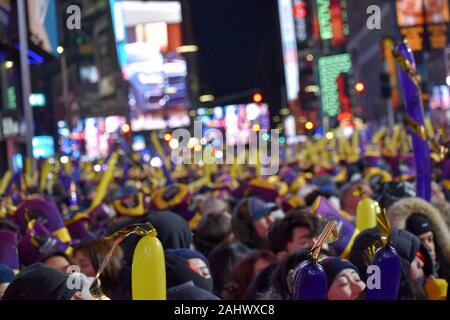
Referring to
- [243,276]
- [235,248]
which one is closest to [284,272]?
[243,276]

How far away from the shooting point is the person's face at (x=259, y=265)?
Answer: 5973 mm

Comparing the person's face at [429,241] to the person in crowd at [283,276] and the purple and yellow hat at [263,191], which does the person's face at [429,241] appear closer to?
the person in crowd at [283,276]

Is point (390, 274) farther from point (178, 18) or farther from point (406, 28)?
point (178, 18)

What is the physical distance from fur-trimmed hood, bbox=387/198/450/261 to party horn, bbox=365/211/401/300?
2.37 meters

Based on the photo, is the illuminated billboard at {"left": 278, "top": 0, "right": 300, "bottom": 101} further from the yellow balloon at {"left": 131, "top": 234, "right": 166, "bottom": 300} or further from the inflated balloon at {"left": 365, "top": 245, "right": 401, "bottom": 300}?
the yellow balloon at {"left": 131, "top": 234, "right": 166, "bottom": 300}

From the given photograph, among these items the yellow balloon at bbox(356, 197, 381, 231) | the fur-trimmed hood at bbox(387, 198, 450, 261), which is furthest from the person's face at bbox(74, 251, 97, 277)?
the fur-trimmed hood at bbox(387, 198, 450, 261)

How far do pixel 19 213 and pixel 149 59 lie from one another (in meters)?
80.4

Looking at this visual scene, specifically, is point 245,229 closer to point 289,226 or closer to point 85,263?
point 289,226

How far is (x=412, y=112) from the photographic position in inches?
269

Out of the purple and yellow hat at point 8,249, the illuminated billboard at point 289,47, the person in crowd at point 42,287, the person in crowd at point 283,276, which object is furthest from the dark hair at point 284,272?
the illuminated billboard at point 289,47

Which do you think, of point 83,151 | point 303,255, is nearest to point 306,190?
point 303,255

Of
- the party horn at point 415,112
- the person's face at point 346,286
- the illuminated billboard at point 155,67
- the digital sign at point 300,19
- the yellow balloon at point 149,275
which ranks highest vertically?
the digital sign at point 300,19

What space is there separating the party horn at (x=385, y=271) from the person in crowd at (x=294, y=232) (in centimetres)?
274

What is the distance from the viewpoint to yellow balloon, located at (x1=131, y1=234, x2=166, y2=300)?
2834 mm
